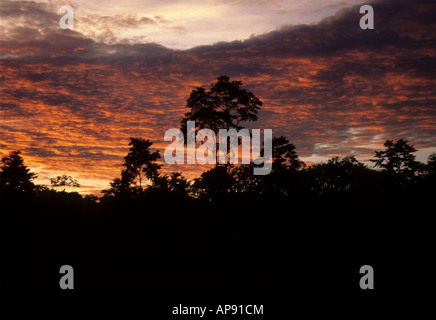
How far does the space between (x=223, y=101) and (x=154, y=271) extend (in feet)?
75.2

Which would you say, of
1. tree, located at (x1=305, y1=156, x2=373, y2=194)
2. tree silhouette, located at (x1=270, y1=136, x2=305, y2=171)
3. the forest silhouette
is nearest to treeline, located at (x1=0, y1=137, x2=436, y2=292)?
the forest silhouette

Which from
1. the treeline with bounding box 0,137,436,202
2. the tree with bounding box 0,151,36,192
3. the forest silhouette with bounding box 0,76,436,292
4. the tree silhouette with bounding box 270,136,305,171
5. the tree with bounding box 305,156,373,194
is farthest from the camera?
the tree with bounding box 305,156,373,194

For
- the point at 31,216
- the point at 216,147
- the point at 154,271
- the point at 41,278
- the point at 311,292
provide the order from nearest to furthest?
the point at 311,292, the point at 41,278, the point at 154,271, the point at 31,216, the point at 216,147

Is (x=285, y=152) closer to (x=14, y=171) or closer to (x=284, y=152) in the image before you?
(x=284, y=152)

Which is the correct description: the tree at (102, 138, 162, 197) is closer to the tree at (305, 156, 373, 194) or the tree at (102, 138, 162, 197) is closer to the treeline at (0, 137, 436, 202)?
the treeline at (0, 137, 436, 202)

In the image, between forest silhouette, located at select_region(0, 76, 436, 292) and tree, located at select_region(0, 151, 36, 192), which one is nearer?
forest silhouette, located at select_region(0, 76, 436, 292)

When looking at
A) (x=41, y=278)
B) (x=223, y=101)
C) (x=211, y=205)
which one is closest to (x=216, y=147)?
(x=223, y=101)

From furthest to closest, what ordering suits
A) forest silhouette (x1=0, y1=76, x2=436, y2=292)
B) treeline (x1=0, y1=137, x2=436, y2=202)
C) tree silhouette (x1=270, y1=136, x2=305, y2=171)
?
tree silhouette (x1=270, y1=136, x2=305, y2=171) < treeline (x1=0, y1=137, x2=436, y2=202) < forest silhouette (x1=0, y1=76, x2=436, y2=292)

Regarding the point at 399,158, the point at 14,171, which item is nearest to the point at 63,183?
the point at 14,171

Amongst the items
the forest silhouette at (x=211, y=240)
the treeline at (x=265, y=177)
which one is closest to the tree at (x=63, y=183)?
the treeline at (x=265, y=177)

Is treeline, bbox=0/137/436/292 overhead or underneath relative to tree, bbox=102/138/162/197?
underneath

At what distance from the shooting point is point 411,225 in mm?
20156

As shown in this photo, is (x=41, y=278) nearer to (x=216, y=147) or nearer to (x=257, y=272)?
(x=257, y=272)

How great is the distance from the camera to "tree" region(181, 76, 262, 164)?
34094 millimetres
